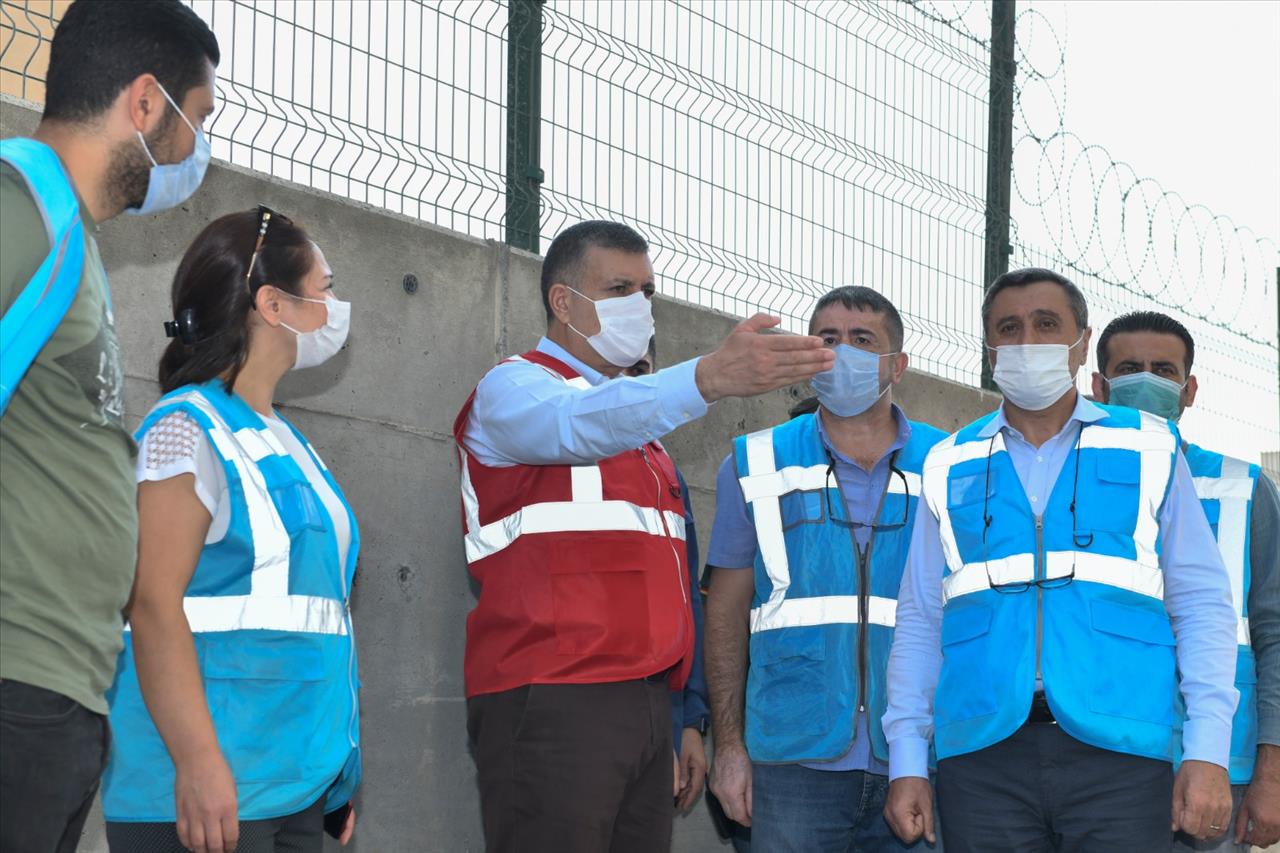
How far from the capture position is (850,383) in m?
4.55

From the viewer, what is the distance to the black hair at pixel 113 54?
2.48 m

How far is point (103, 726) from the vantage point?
238cm

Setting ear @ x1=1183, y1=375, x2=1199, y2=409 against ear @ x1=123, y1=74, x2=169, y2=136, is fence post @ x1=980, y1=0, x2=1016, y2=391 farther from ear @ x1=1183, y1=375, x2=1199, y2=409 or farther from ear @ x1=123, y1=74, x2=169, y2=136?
ear @ x1=123, y1=74, x2=169, y2=136

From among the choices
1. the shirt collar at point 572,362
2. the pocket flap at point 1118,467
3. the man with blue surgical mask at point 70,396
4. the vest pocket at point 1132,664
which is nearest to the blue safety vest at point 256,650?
the man with blue surgical mask at point 70,396

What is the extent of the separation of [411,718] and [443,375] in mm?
1078

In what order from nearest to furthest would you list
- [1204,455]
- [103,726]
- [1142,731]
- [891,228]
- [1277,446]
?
[103,726] → [1142,731] → [1204,455] → [891,228] → [1277,446]

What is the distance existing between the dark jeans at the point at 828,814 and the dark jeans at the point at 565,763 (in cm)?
46

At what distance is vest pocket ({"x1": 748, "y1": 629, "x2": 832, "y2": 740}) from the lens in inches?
167

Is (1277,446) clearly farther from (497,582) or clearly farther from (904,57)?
(497,582)

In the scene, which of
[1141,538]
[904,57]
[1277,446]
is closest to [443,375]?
[1141,538]

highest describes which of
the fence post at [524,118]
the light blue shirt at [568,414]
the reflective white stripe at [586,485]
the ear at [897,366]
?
the fence post at [524,118]

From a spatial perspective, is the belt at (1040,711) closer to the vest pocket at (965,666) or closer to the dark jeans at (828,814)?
the vest pocket at (965,666)

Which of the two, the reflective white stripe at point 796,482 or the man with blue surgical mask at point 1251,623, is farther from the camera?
the reflective white stripe at point 796,482

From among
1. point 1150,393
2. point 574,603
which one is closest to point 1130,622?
point 574,603
